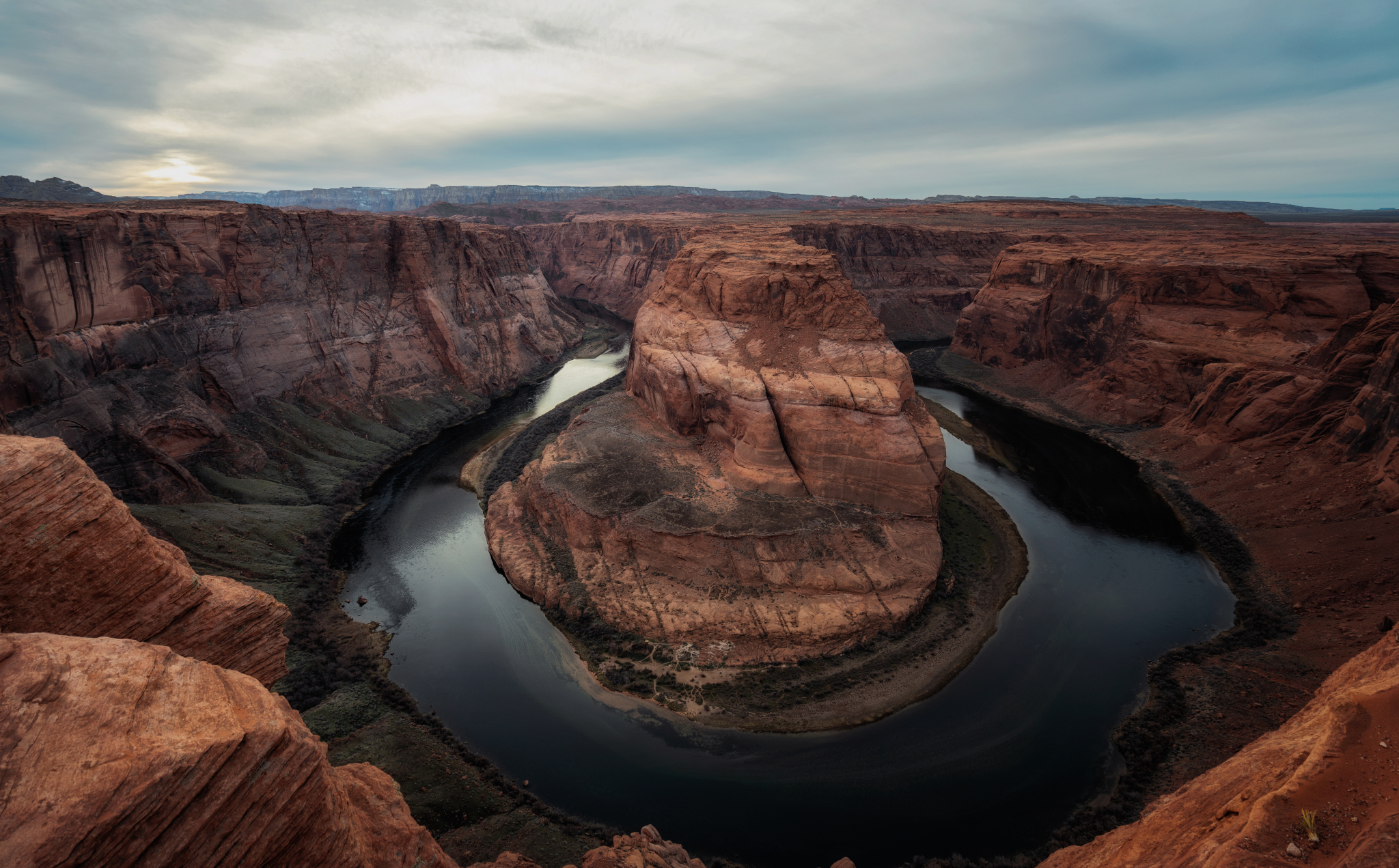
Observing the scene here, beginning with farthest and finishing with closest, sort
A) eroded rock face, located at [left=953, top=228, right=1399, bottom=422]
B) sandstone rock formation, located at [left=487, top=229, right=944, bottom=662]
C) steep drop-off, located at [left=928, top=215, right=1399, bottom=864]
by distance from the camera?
eroded rock face, located at [left=953, top=228, right=1399, bottom=422] → sandstone rock formation, located at [left=487, top=229, right=944, bottom=662] → steep drop-off, located at [left=928, top=215, right=1399, bottom=864]

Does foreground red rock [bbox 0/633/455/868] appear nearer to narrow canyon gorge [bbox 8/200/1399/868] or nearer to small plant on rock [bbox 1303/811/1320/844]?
narrow canyon gorge [bbox 8/200/1399/868]

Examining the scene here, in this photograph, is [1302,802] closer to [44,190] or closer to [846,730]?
[846,730]

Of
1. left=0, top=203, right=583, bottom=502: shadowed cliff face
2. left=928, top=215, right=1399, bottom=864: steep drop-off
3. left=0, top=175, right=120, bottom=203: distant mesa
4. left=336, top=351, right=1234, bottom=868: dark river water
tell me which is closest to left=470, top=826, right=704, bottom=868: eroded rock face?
left=336, top=351, right=1234, bottom=868: dark river water

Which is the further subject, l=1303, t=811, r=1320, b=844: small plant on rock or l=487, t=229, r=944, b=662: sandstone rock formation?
l=487, t=229, r=944, b=662: sandstone rock formation

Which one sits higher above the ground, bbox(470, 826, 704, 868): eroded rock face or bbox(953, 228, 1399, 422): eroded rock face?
bbox(953, 228, 1399, 422): eroded rock face

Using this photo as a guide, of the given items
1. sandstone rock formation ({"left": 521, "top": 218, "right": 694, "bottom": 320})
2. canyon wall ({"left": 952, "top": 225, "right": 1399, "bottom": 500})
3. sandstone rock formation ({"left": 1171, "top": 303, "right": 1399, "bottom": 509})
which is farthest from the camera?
sandstone rock formation ({"left": 521, "top": 218, "right": 694, "bottom": 320})

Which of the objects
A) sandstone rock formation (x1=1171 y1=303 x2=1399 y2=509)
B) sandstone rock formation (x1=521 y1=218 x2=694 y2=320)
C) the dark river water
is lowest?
the dark river water

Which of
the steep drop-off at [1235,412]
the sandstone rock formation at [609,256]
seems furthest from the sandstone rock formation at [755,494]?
the sandstone rock formation at [609,256]

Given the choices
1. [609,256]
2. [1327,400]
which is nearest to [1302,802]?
[1327,400]
